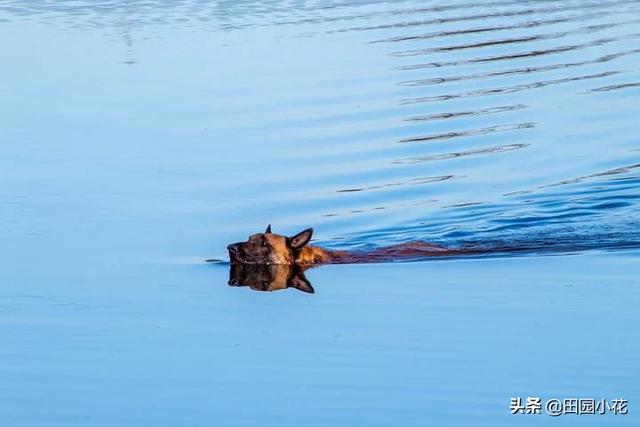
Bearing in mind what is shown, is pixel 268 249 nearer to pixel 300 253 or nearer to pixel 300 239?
pixel 300 253

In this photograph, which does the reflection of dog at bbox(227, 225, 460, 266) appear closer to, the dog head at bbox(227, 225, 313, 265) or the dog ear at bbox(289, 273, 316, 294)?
the dog head at bbox(227, 225, 313, 265)

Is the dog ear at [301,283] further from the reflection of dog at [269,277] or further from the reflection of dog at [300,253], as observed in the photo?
the reflection of dog at [300,253]

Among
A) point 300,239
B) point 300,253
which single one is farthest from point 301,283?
point 300,253

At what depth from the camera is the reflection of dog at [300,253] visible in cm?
1452

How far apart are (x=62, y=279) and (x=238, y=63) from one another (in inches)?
460

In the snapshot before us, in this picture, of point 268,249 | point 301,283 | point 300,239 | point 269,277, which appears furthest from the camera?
point 268,249

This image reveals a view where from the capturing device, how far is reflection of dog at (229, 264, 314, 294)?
1391 cm

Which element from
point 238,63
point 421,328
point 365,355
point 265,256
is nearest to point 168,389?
point 365,355

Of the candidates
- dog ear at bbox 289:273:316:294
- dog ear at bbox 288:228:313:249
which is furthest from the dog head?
dog ear at bbox 289:273:316:294

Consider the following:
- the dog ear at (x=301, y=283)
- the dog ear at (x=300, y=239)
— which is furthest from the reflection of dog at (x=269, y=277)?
the dog ear at (x=300, y=239)

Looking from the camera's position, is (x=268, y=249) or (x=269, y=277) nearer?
(x=269, y=277)

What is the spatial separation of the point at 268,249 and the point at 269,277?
0.32 metres

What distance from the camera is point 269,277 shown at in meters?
14.5

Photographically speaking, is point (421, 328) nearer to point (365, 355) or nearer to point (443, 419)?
point (365, 355)
